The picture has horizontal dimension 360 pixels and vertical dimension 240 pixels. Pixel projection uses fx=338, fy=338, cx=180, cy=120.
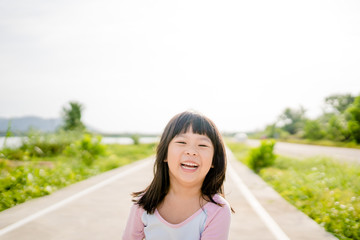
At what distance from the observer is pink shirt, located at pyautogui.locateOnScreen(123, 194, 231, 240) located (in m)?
2.34

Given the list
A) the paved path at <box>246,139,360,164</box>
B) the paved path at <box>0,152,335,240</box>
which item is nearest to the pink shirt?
the paved path at <box>0,152,335,240</box>

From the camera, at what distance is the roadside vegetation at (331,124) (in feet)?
91.4

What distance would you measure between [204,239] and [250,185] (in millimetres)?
6879

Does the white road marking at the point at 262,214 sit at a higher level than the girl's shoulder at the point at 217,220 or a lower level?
lower

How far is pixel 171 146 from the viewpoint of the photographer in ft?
8.04

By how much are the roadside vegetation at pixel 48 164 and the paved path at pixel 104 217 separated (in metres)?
0.52

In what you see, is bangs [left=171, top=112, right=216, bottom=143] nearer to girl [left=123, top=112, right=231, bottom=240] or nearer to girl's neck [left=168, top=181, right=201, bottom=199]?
girl [left=123, top=112, right=231, bottom=240]

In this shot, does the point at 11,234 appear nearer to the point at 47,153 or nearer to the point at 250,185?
the point at 250,185

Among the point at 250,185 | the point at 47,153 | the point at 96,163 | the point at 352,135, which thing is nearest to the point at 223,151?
the point at 250,185

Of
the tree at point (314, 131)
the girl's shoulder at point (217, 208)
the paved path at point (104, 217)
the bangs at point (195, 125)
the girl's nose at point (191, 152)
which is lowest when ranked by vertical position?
the tree at point (314, 131)

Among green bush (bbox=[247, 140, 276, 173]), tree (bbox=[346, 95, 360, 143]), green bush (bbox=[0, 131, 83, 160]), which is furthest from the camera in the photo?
tree (bbox=[346, 95, 360, 143])

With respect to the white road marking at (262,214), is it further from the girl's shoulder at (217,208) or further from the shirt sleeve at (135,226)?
the shirt sleeve at (135,226)

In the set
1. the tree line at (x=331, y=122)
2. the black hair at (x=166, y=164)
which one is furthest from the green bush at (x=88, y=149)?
the tree line at (x=331, y=122)

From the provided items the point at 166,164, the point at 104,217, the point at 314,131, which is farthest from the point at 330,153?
the point at 314,131
